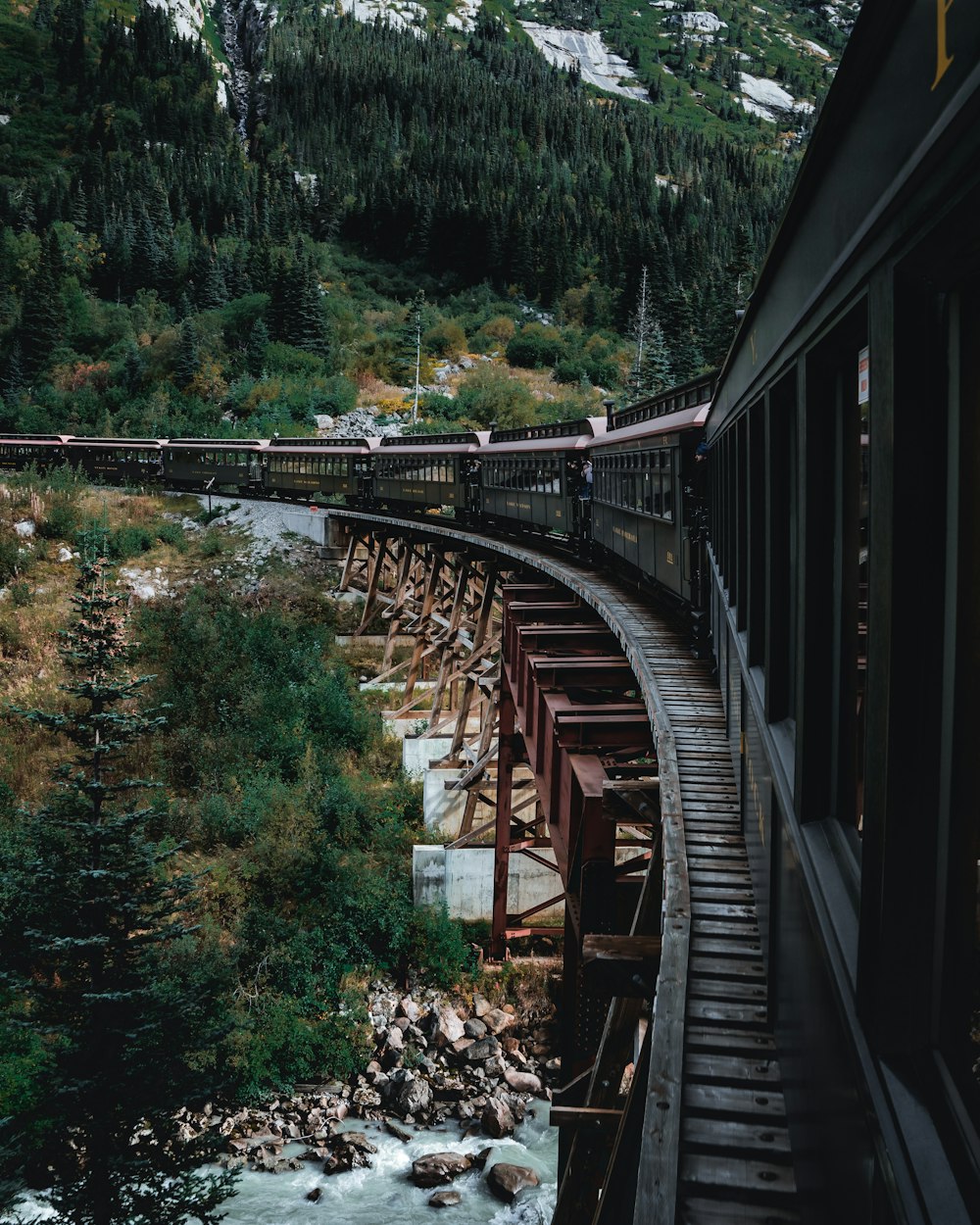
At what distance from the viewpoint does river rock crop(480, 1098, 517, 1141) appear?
1116cm

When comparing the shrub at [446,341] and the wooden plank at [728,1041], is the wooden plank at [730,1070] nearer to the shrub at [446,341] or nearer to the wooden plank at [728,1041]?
the wooden plank at [728,1041]

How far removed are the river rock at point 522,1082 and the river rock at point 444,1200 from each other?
1799 millimetres

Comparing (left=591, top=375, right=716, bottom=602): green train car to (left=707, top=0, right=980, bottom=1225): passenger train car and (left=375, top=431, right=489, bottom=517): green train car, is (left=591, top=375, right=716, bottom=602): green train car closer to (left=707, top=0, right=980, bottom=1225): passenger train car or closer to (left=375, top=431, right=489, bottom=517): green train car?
(left=707, top=0, right=980, bottom=1225): passenger train car

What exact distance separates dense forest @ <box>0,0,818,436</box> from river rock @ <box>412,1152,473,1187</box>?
37.8 meters

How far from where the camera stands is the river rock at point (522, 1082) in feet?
39.1

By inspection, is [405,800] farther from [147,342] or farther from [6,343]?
[6,343]

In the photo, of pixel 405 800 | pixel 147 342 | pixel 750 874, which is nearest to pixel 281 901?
pixel 405 800

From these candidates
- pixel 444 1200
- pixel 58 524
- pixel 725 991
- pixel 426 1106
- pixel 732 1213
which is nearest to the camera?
pixel 732 1213

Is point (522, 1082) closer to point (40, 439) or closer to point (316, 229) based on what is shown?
point (40, 439)

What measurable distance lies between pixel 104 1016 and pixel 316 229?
7516 cm

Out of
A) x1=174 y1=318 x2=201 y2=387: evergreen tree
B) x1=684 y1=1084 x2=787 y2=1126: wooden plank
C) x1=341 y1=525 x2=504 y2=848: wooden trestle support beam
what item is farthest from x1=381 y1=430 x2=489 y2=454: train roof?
x1=174 y1=318 x2=201 y2=387: evergreen tree

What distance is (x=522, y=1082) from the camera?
39.2 ft

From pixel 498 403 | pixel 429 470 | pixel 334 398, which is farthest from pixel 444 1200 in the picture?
pixel 334 398

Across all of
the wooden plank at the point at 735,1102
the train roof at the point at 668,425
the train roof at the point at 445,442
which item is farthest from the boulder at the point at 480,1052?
the train roof at the point at 445,442
